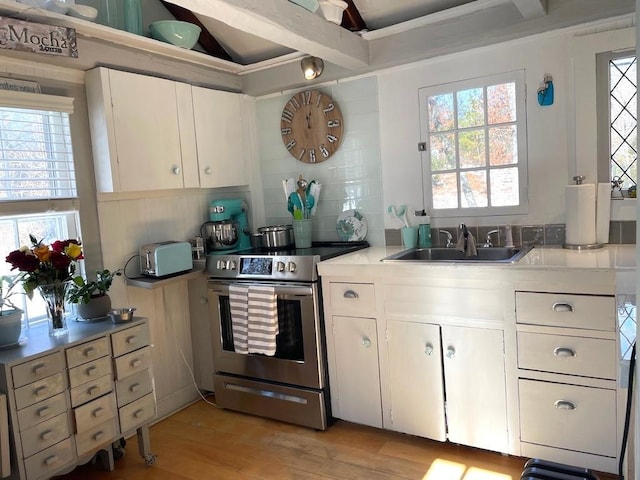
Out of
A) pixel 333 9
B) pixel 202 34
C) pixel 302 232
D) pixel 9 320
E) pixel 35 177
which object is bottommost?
pixel 9 320

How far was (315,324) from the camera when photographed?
2.75m

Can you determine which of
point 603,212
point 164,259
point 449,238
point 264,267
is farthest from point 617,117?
point 164,259

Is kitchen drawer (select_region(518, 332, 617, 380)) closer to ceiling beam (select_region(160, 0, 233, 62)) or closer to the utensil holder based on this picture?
the utensil holder

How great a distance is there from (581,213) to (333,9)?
163cm

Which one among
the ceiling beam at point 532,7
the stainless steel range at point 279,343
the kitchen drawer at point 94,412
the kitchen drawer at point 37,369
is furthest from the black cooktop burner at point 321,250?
the ceiling beam at point 532,7

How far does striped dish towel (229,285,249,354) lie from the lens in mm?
2924

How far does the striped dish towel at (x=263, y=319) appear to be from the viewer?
2.81 metres

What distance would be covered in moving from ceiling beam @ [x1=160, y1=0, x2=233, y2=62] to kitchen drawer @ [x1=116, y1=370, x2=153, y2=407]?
84.4 inches

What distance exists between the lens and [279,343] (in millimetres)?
2881

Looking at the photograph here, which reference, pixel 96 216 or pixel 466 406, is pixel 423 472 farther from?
pixel 96 216

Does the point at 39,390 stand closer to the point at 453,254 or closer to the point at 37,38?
the point at 37,38

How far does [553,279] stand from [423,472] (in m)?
1.07

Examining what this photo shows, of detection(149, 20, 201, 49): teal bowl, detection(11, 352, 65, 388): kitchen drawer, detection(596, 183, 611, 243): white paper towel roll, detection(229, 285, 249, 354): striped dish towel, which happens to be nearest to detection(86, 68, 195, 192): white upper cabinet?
detection(149, 20, 201, 49): teal bowl

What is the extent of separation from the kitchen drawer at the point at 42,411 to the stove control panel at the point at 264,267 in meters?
1.13
